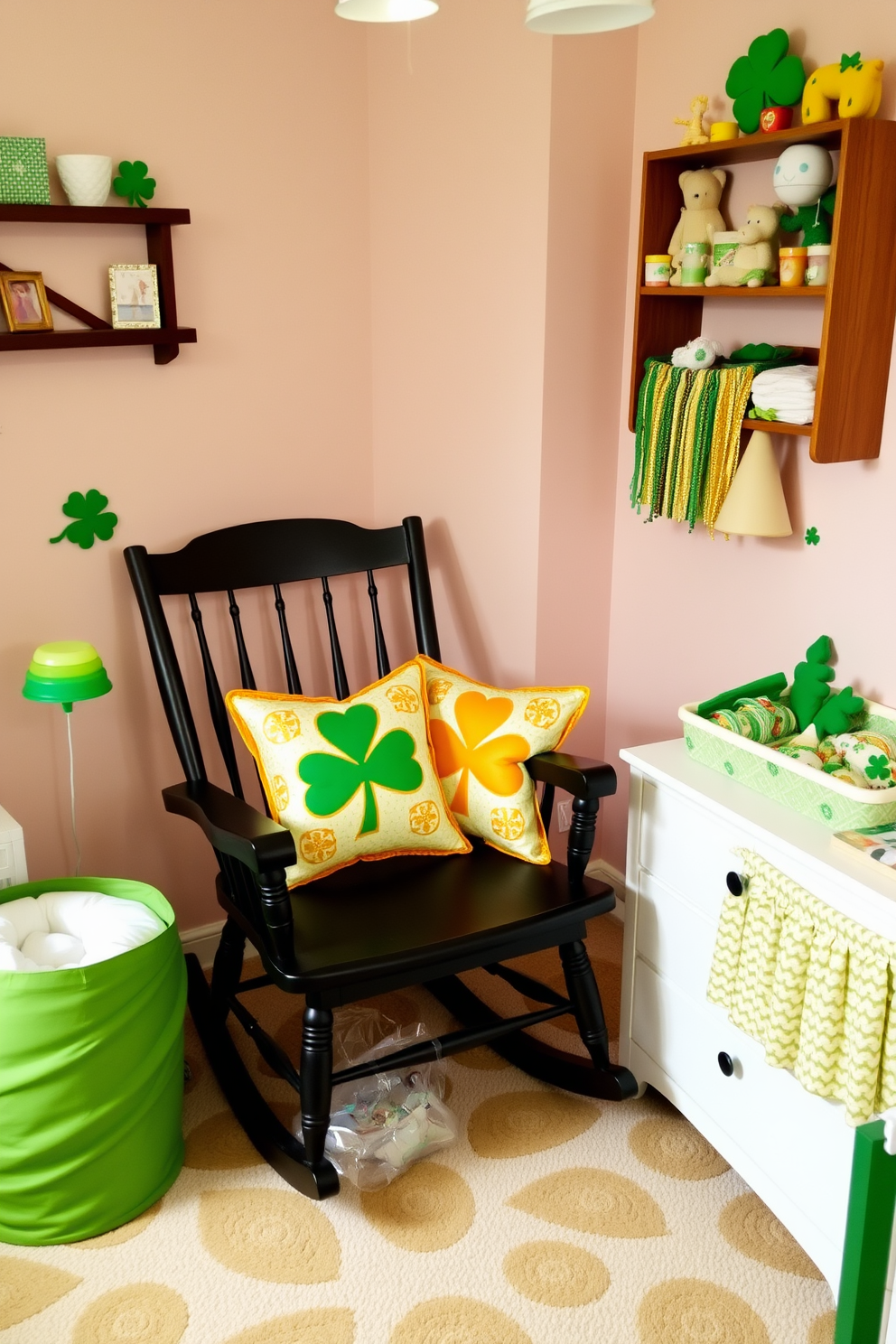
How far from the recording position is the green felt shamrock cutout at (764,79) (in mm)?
1850

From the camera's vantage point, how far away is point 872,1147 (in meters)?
1.09

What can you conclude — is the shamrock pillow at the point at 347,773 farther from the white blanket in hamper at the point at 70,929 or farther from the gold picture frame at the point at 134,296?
the gold picture frame at the point at 134,296

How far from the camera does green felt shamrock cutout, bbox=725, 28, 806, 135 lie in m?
1.85

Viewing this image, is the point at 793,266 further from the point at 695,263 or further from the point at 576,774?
the point at 576,774

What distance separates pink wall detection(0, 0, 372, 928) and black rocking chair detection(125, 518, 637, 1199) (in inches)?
6.7

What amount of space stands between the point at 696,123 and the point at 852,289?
1.50ft

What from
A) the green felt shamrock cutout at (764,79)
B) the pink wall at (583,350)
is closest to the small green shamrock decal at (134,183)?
the pink wall at (583,350)

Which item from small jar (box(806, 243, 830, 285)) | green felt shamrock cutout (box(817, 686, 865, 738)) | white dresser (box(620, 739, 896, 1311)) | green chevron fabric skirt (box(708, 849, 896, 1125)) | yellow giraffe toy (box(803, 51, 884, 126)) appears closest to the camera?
green chevron fabric skirt (box(708, 849, 896, 1125))

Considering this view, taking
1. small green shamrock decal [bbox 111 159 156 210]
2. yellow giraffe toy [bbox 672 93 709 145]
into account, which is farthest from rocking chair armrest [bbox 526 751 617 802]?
small green shamrock decal [bbox 111 159 156 210]

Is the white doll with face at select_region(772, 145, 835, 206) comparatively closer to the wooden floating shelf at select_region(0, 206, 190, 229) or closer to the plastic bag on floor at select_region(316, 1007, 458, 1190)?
the wooden floating shelf at select_region(0, 206, 190, 229)

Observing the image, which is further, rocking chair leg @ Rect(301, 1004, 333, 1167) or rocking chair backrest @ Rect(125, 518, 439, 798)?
rocking chair backrest @ Rect(125, 518, 439, 798)

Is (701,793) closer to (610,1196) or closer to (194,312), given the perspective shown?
(610,1196)

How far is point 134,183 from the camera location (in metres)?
2.08

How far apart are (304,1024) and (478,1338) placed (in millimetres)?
492
